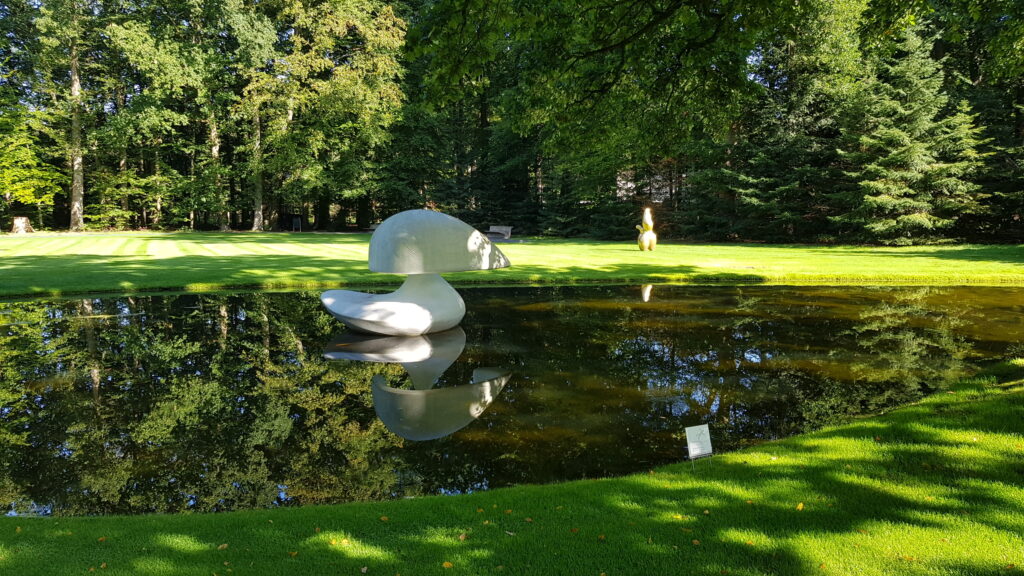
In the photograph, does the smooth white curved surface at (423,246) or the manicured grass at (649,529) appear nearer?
the manicured grass at (649,529)

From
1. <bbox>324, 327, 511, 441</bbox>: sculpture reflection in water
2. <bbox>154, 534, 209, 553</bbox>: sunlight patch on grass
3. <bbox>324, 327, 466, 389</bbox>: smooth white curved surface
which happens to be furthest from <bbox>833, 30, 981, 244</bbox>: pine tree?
<bbox>154, 534, 209, 553</bbox>: sunlight patch on grass

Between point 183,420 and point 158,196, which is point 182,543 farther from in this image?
point 158,196

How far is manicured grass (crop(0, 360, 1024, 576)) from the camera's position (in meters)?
3.13

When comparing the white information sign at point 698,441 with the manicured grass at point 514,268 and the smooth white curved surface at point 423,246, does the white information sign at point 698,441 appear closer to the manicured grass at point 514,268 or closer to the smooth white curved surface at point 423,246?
the smooth white curved surface at point 423,246

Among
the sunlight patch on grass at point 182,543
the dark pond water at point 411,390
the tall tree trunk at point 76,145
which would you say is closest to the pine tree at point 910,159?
the dark pond water at point 411,390

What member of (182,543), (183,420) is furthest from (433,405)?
(182,543)

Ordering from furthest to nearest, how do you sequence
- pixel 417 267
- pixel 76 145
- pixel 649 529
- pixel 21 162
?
pixel 76 145 → pixel 21 162 → pixel 417 267 → pixel 649 529

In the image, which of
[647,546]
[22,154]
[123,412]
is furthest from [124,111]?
[647,546]

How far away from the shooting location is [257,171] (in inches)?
1485

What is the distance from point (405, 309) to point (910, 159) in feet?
86.0

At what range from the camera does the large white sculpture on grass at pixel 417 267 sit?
8.53 metres

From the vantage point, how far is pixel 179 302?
1220 cm

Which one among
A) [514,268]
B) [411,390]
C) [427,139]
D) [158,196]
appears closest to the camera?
[411,390]

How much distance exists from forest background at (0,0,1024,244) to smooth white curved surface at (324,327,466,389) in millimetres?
5236
